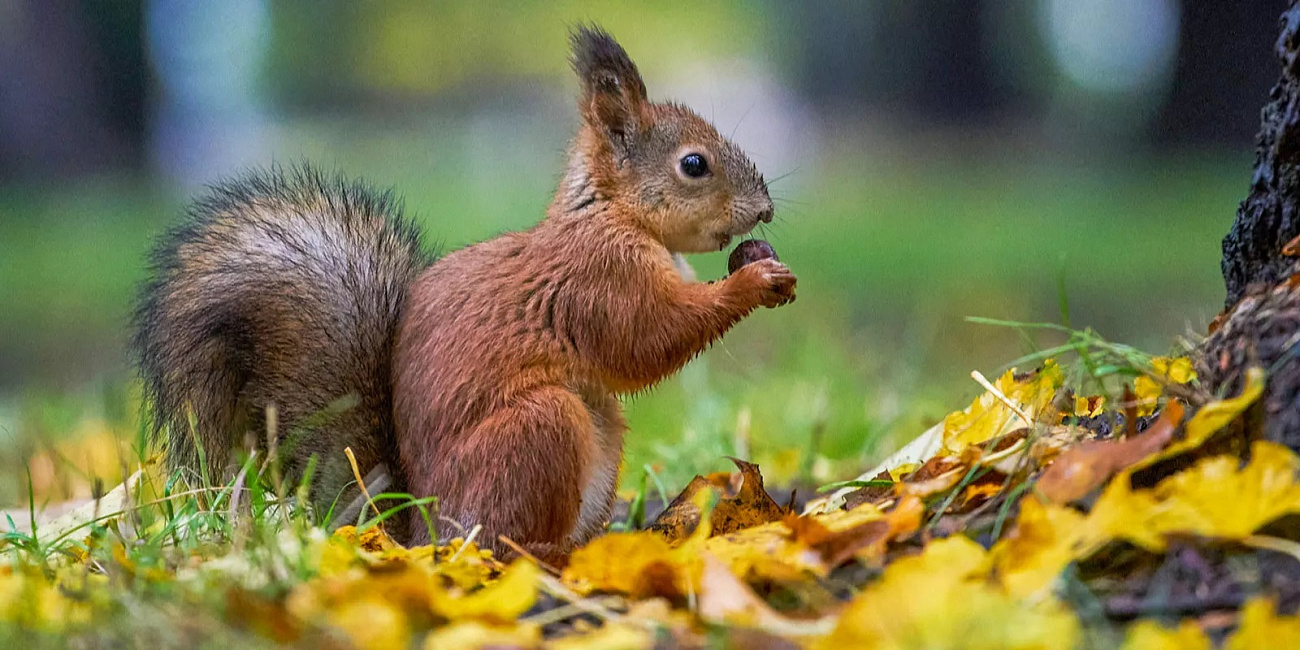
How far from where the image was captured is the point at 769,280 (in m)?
1.67

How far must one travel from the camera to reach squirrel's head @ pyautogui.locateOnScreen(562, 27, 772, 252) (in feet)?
5.86

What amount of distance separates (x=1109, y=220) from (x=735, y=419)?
3647 millimetres

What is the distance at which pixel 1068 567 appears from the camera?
0.93m

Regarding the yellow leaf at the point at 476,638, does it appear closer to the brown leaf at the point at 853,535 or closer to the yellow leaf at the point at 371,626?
the yellow leaf at the point at 371,626

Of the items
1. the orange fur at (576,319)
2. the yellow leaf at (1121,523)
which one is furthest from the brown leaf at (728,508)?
the yellow leaf at (1121,523)

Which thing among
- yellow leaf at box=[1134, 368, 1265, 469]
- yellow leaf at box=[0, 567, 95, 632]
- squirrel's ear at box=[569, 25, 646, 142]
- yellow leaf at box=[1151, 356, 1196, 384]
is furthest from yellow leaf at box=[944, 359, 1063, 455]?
yellow leaf at box=[0, 567, 95, 632]

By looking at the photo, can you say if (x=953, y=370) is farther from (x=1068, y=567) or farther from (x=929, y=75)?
(x=929, y=75)

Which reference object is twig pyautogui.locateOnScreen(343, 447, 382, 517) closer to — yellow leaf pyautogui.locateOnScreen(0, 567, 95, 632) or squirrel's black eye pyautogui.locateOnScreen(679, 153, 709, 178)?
yellow leaf pyautogui.locateOnScreen(0, 567, 95, 632)

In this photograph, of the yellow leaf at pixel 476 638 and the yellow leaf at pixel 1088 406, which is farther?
the yellow leaf at pixel 1088 406

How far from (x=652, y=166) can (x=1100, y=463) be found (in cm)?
95

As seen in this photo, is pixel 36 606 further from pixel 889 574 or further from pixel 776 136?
pixel 776 136

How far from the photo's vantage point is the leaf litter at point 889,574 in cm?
78

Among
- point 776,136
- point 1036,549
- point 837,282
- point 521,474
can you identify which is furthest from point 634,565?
point 776,136

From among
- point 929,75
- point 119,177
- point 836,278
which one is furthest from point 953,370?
point 119,177
